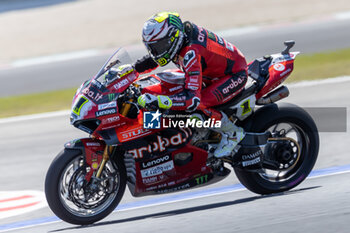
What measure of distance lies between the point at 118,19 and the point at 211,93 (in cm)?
1491

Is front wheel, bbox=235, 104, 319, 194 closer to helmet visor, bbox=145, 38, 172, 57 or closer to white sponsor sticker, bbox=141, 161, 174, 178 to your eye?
white sponsor sticker, bbox=141, 161, 174, 178

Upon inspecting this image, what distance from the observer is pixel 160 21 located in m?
5.04

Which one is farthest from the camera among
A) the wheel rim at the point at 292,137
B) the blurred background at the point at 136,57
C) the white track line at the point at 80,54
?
the white track line at the point at 80,54

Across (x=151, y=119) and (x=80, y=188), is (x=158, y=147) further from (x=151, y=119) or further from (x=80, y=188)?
(x=80, y=188)

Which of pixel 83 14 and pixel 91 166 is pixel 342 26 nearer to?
pixel 83 14

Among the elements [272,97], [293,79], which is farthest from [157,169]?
[293,79]

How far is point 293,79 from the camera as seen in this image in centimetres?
1062

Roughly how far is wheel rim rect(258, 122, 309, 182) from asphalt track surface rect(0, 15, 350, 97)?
7.71 m

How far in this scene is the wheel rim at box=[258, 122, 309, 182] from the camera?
5734mm

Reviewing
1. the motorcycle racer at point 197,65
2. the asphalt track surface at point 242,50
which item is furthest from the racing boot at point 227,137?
the asphalt track surface at point 242,50

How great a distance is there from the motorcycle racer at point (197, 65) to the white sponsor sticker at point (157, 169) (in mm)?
415

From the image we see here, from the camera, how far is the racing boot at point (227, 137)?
5395mm

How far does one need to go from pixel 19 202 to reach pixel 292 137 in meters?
2.77

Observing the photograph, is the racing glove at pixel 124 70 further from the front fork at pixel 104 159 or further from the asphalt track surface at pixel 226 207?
the asphalt track surface at pixel 226 207
